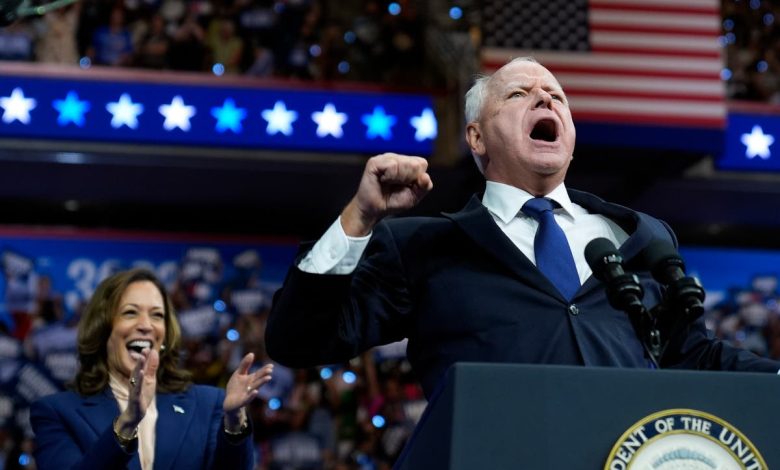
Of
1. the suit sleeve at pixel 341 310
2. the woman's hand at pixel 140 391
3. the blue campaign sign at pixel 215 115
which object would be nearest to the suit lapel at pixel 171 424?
the woman's hand at pixel 140 391

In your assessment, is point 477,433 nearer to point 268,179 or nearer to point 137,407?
point 137,407

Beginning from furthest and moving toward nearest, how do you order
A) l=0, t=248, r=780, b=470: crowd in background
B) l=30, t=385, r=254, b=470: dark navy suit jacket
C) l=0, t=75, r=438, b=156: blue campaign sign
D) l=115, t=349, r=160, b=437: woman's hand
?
1. l=0, t=75, r=438, b=156: blue campaign sign
2. l=0, t=248, r=780, b=470: crowd in background
3. l=30, t=385, r=254, b=470: dark navy suit jacket
4. l=115, t=349, r=160, b=437: woman's hand

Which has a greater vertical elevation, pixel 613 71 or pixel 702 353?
pixel 613 71

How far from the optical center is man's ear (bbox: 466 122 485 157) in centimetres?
221

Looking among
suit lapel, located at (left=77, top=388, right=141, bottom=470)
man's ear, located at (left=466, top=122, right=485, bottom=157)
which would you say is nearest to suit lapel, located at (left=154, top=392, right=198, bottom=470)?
suit lapel, located at (left=77, top=388, right=141, bottom=470)

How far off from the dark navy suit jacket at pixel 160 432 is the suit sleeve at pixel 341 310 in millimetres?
912

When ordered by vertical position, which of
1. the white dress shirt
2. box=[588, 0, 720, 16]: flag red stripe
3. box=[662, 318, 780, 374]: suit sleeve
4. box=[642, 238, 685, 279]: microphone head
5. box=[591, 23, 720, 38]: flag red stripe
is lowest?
box=[662, 318, 780, 374]: suit sleeve

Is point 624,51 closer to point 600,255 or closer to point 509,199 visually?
point 509,199

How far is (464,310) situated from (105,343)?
144 centimetres

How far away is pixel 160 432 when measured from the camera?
289 cm

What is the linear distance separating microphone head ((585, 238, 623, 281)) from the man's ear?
54 cm

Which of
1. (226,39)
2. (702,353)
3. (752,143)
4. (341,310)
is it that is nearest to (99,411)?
(341,310)

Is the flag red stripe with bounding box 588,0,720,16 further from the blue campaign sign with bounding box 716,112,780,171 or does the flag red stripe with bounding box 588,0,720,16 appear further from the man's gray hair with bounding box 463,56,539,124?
the man's gray hair with bounding box 463,56,539,124

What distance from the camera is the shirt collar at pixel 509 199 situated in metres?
→ 2.05
